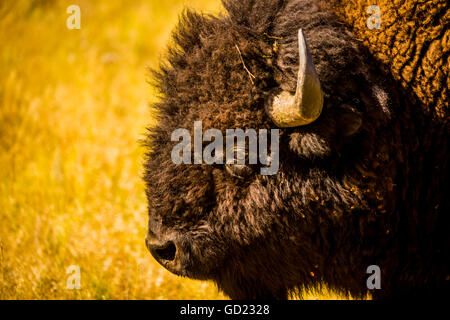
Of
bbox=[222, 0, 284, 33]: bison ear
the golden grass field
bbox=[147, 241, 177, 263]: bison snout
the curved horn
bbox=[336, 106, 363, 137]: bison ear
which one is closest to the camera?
the curved horn

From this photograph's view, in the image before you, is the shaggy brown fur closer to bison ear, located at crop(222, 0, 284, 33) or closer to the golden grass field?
bison ear, located at crop(222, 0, 284, 33)

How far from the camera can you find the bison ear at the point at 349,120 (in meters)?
2.49

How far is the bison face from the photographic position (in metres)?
2.51

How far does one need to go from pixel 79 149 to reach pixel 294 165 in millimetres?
3597

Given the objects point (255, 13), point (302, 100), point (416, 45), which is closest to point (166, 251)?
point (302, 100)

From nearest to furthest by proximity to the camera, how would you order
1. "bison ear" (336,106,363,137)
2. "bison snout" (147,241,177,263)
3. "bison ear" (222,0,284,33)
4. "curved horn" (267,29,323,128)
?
"curved horn" (267,29,323,128)
"bison ear" (336,106,363,137)
"bison ear" (222,0,284,33)
"bison snout" (147,241,177,263)

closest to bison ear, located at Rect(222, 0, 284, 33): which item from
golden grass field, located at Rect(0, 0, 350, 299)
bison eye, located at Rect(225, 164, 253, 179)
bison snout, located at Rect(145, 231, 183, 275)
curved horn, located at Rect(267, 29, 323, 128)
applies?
curved horn, located at Rect(267, 29, 323, 128)

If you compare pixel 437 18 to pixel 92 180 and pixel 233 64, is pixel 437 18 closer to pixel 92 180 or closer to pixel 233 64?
pixel 233 64

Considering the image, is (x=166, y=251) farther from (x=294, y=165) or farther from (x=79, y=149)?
(x=79, y=149)

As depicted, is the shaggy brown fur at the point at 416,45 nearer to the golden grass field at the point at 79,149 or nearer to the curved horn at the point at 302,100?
the curved horn at the point at 302,100

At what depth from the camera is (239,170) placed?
2588 millimetres

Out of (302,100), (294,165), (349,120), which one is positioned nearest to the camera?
(302,100)

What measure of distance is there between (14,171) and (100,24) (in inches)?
142

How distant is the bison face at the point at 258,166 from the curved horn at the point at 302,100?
0.5 inches
